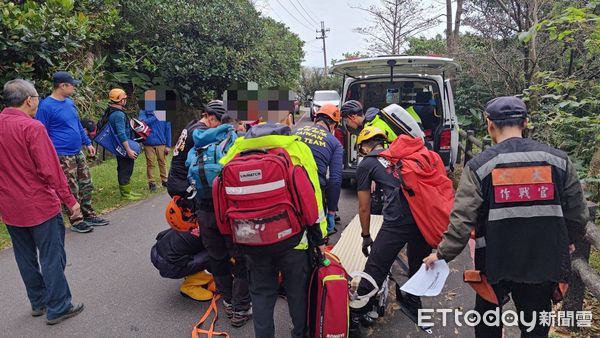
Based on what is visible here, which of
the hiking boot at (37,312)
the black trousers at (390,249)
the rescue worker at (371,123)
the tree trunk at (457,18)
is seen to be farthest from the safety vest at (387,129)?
the tree trunk at (457,18)

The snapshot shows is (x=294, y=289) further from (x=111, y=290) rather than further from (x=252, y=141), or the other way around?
(x=111, y=290)

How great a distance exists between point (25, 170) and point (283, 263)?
6.86 ft

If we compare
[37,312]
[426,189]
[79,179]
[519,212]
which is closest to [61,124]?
[79,179]

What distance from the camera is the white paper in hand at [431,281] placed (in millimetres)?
2459

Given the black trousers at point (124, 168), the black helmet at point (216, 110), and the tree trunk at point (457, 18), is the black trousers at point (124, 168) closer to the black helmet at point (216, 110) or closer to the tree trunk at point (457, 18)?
the black helmet at point (216, 110)

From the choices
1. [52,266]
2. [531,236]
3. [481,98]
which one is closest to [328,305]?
[531,236]

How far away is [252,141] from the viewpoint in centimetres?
237

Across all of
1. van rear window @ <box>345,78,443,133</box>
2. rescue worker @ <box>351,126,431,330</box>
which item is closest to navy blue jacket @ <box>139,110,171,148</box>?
van rear window @ <box>345,78,443,133</box>

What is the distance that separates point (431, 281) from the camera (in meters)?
2.49

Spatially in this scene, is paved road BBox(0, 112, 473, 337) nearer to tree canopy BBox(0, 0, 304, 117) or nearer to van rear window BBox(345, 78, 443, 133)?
van rear window BBox(345, 78, 443, 133)

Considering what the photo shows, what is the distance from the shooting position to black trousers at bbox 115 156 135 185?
6.42 m

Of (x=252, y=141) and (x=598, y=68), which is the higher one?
(x=598, y=68)

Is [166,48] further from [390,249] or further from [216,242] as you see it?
[390,249]

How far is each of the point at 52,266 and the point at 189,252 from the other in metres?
1.03
